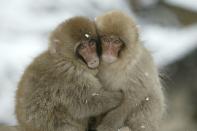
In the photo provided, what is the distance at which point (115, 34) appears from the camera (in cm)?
646

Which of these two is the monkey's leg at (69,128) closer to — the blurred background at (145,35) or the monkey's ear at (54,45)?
the monkey's ear at (54,45)

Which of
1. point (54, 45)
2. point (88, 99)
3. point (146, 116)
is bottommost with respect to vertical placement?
point (146, 116)

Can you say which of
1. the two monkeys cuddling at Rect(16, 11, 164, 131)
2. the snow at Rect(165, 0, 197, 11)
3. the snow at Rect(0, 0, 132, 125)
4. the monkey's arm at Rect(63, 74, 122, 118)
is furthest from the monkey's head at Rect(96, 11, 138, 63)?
the snow at Rect(165, 0, 197, 11)

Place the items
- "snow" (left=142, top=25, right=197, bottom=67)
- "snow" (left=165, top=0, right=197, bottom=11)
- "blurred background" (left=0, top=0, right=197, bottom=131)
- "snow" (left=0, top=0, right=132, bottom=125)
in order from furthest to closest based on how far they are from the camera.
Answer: "snow" (left=165, top=0, right=197, bottom=11) → "snow" (left=0, top=0, right=132, bottom=125) → "snow" (left=142, top=25, right=197, bottom=67) → "blurred background" (left=0, top=0, right=197, bottom=131)

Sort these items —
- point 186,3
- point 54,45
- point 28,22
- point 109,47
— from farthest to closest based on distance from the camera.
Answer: point 186,3 → point 28,22 → point 54,45 → point 109,47

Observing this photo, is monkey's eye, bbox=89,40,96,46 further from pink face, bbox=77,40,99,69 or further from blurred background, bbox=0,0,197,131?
blurred background, bbox=0,0,197,131

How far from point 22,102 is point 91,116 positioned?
565 millimetres

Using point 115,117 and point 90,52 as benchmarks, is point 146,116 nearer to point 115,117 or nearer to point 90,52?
point 115,117

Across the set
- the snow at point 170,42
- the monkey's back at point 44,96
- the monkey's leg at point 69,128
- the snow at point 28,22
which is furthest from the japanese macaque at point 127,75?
the snow at point 28,22

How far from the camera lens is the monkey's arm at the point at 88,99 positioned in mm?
6570

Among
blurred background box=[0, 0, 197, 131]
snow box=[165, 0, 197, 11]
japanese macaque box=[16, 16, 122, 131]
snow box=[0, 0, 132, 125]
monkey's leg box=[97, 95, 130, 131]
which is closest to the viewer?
japanese macaque box=[16, 16, 122, 131]

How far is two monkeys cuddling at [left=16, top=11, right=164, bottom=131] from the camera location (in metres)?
6.45

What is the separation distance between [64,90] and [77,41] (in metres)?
0.40

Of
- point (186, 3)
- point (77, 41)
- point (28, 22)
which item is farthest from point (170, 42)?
point (77, 41)
